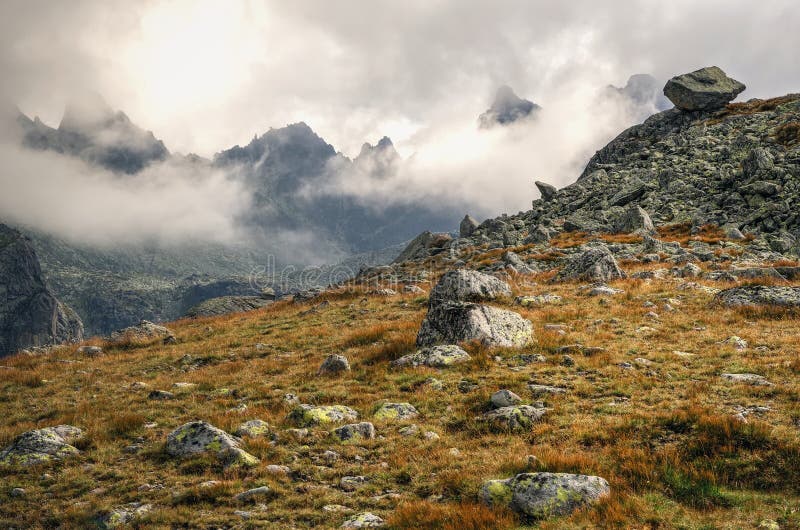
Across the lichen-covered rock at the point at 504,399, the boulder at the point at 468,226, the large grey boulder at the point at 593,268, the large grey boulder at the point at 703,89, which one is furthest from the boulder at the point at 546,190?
the lichen-covered rock at the point at 504,399

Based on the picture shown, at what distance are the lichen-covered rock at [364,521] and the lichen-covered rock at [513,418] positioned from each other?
3.99 meters

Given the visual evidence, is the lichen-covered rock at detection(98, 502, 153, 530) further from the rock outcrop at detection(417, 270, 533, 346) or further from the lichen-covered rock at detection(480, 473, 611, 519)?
the rock outcrop at detection(417, 270, 533, 346)

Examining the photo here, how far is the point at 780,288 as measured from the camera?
18.5 meters

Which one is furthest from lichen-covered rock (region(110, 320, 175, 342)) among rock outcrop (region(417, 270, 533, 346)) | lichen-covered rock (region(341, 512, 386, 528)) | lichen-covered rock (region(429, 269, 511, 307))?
lichen-covered rock (region(341, 512, 386, 528))

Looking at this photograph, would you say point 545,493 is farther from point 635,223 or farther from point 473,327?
point 635,223

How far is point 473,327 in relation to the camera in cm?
1680

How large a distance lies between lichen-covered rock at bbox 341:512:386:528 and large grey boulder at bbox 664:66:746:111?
90694mm

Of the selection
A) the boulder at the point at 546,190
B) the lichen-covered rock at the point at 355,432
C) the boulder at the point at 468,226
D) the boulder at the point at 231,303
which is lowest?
the boulder at the point at 231,303

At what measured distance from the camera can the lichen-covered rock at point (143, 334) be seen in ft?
89.7

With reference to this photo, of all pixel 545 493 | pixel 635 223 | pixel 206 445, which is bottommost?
pixel 206 445

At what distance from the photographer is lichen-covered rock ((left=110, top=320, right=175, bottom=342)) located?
27344 mm

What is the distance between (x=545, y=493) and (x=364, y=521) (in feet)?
9.42

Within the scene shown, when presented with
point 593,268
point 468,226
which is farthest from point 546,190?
point 593,268

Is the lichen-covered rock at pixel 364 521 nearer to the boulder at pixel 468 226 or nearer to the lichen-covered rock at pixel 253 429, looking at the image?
the lichen-covered rock at pixel 253 429
